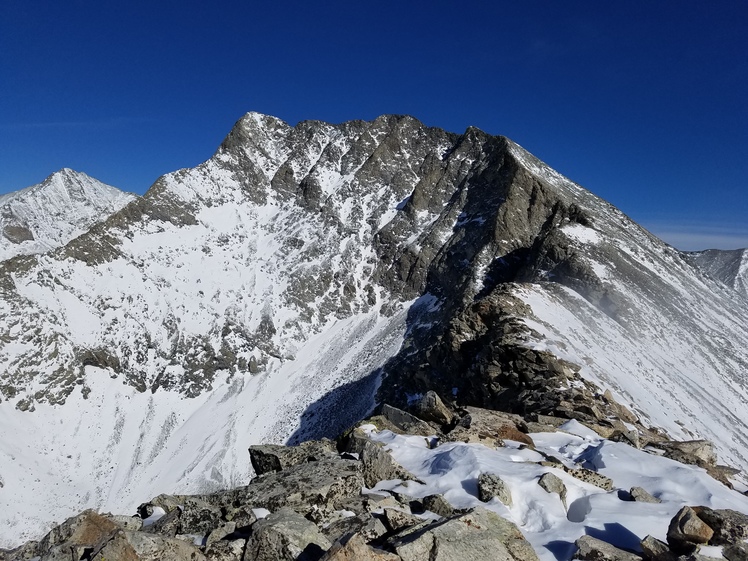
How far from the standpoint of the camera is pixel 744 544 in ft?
22.5

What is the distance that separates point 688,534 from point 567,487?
2649 mm

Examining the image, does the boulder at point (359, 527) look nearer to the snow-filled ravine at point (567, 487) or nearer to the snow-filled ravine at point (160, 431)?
the snow-filled ravine at point (567, 487)

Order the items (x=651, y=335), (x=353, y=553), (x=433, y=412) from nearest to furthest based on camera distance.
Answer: (x=353, y=553)
(x=433, y=412)
(x=651, y=335)

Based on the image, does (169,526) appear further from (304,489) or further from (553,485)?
(553,485)

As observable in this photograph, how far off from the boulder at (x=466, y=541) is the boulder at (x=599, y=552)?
72 centimetres

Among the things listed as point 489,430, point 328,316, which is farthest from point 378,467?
point 328,316

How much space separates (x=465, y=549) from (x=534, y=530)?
2.35 m

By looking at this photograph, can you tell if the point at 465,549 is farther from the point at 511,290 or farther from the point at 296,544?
the point at 511,290

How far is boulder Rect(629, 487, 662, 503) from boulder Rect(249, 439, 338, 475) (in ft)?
20.7

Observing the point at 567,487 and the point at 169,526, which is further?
the point at 567,487

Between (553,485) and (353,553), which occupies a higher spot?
(553,485)

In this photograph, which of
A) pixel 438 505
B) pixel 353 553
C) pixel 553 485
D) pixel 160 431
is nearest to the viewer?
pixel 353 553

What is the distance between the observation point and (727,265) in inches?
4552

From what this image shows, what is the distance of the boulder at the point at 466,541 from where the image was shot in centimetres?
619
